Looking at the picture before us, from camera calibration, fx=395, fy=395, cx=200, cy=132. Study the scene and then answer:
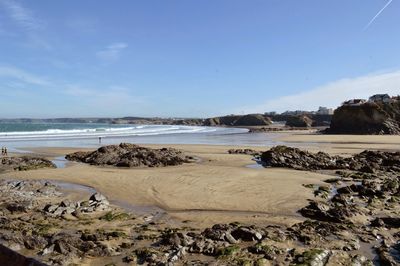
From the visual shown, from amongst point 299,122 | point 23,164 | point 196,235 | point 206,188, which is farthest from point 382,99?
point 196,235

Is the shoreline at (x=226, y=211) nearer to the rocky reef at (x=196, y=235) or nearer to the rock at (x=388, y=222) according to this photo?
the rocky reef at (x=196, y=235)

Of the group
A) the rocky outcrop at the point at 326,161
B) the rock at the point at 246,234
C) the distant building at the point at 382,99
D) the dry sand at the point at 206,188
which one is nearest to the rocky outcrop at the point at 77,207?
the dry sand at the point at 206,188

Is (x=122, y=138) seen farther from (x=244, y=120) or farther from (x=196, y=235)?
(x=244, y=120)

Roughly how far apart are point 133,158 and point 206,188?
28.2 ft

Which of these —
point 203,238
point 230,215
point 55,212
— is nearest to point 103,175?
point 55,212

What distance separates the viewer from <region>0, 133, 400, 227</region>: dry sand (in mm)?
12594

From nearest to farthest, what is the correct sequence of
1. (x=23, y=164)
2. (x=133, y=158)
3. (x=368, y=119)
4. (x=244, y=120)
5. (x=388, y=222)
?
(x=388, y=222) → (x=23, y=164) → (x=133, y=158) → (x=368, y=119) → (x=244, y=120)

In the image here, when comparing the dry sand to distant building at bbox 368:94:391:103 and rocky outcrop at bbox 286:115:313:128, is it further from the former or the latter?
rocky outcrop at bbox 286:115:313:128

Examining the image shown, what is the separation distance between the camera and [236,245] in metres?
9.20

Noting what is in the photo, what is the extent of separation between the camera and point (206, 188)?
16.3m

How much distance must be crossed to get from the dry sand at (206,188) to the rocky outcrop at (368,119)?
138ft

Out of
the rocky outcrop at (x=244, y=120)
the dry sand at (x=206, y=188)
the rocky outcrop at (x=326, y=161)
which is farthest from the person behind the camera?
→ the rocky outcrop at (x=244, y=120)

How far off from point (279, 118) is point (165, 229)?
140 meters

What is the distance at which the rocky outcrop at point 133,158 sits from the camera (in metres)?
23.2
